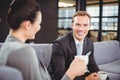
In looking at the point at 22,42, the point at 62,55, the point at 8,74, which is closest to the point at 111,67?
the point at 62,55

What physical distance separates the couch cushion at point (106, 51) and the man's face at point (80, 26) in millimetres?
1564

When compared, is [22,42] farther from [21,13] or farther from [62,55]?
[62,55]

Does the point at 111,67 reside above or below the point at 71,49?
below

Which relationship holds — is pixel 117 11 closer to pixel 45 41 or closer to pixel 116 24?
pixel 116 24

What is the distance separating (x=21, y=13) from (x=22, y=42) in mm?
140

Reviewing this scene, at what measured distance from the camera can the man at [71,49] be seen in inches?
78.7

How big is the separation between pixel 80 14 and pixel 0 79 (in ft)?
5.04

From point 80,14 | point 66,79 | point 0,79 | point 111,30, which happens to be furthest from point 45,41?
point 0,79

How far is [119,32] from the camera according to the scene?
233 inches

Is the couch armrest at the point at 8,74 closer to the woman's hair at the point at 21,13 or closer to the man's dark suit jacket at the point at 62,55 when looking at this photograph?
the woman's hair at the point at 21,13

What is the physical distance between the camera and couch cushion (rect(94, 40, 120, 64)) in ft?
12.4

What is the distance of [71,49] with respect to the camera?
2.12 m

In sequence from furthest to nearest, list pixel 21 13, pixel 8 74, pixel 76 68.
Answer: pixel 76 68 < pixel 21 13 < pixel 8 74

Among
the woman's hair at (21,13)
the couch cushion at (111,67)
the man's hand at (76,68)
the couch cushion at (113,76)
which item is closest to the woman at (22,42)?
the woman's hair at (21,13)
